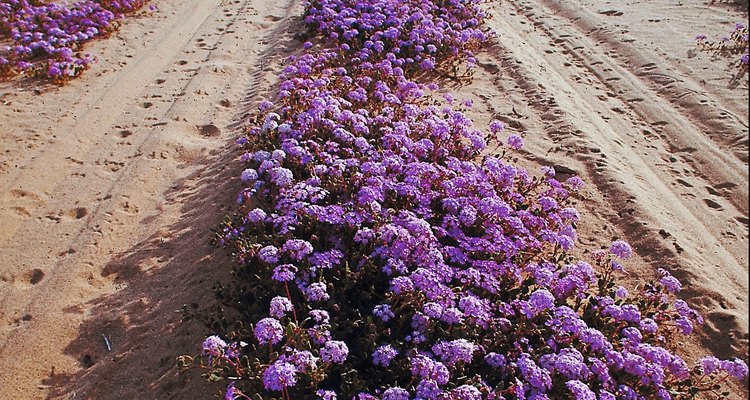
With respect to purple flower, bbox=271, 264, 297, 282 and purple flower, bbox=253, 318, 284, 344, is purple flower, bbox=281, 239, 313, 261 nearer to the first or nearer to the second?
purple flower, bbox=271, 264, 297, 282

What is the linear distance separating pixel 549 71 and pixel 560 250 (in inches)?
229

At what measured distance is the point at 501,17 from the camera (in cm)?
1440

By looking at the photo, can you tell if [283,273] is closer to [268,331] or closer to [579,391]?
[268,331]

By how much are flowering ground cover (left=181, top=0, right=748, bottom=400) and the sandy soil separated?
24.8 inches

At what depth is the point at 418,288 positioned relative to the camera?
504 centimetres

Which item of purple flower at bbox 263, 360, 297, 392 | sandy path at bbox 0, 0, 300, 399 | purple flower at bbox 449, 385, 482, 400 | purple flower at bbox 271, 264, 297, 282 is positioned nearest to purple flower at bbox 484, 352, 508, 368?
purple flower at bbox 449, 385, 482, 400

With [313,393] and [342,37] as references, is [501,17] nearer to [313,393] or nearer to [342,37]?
[342,37]

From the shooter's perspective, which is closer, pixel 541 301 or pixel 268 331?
Result: pixel 268 331

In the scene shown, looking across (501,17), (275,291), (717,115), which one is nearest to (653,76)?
(717,115)

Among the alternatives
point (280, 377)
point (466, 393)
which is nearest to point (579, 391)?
point (466, 393)

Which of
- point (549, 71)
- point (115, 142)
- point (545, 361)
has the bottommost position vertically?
point (115, 142)

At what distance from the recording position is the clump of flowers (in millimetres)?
11398

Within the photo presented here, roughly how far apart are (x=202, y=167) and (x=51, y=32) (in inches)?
243

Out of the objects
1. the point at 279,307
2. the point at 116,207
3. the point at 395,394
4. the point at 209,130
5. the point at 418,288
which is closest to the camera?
the point at 395,394
